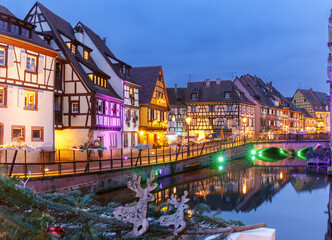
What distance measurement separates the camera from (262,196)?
24453mm

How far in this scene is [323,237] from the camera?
606 inches

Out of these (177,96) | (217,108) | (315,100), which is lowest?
(217,108)

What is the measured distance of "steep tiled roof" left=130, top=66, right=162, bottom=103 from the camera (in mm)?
39906

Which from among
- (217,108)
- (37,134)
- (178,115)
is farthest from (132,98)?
(217,108)

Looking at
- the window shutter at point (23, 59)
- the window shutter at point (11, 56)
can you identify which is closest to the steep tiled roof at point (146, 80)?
the window shutter at point (23, 59)

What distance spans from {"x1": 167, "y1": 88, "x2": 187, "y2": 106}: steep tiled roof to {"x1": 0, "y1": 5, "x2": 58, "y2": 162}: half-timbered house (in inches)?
1455

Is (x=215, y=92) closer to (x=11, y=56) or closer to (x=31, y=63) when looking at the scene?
(x=31, y=63)

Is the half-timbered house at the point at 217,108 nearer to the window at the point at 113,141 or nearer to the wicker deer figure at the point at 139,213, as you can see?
the window at the point at 113,141

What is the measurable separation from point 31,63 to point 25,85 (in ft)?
5.25

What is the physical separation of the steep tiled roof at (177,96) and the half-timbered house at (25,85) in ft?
121

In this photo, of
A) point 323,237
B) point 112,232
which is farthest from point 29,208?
point 323,237

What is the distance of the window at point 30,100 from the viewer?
2184 centimetres

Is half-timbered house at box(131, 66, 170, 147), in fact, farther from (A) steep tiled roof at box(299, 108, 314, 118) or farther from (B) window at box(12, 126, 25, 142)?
(A) steep tiled roof at box(299, 108, 314, 118)

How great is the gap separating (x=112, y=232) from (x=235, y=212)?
1752 centimetres
